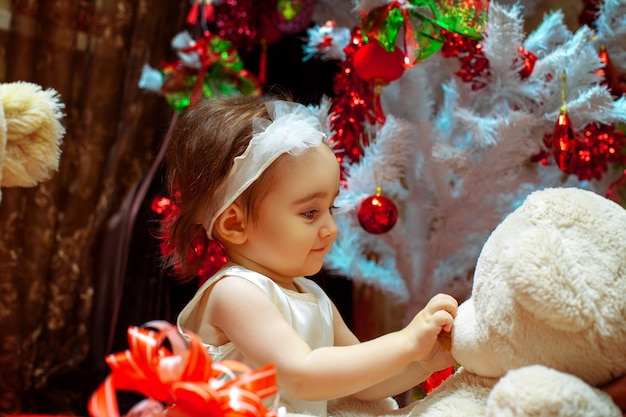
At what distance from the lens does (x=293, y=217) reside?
2.94 ft

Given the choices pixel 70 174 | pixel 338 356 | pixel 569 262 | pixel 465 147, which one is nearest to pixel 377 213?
pixel 465 147

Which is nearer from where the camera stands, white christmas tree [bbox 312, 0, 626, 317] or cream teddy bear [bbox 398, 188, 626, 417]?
cream teddy bear [bbox 398, 188, 626, 417]

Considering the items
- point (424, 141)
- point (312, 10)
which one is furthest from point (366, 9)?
point (312, 10)

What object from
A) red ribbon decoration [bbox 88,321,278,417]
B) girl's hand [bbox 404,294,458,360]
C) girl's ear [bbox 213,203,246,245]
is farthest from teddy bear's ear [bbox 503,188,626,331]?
girl's ear [bbox 213,203,246,245]

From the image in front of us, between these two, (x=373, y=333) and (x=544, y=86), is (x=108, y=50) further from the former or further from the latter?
(x=544, y=86)

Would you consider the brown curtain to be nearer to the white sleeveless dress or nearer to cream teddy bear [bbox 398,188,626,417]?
the white sleeveless dress

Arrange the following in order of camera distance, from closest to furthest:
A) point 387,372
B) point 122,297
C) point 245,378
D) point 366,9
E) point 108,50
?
point 245,378
point 387,372
point 366,9
point 122,297
point 108,50

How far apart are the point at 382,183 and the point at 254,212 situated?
0.53 meters

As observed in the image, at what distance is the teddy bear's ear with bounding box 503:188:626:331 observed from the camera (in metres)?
0.61

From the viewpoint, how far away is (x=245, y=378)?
65 cm

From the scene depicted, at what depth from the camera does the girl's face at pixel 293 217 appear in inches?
35.1

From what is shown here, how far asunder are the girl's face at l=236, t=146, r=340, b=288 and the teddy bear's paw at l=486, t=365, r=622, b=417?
1.16 ft

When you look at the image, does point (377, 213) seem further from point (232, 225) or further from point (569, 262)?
point (569, 262)

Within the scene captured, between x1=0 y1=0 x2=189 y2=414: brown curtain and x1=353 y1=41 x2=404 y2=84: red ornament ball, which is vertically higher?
x1=353 y1=41 x2=404 y2=84: red ornament ball
